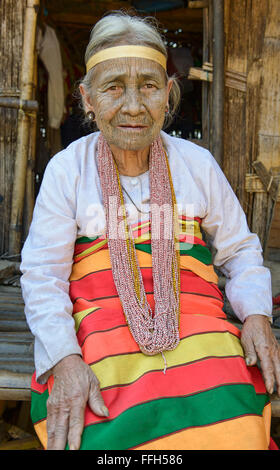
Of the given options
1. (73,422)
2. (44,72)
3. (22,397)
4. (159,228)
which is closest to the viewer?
(73,422)

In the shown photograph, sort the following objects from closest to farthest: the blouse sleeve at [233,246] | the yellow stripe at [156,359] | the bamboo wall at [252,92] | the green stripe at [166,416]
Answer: the green stripe at [166,416] < the yellow stripe at [156,359] < the blouse sleeve at [233,246] < the bamboo wall at [252,92]

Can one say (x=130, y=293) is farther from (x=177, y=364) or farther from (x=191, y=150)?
(x=191, y=150)

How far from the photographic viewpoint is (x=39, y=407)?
144 centimetres

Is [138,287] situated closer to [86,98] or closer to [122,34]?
[86,98]

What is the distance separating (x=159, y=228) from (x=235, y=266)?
0.37m

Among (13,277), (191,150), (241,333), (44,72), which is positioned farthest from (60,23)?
(241,333)

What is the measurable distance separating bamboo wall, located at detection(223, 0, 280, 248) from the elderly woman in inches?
74.2

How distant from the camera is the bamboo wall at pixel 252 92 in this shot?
11.4 feet

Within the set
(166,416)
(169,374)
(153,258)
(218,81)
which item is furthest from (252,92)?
(166,416)

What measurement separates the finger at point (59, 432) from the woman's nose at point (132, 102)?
1.04 metres

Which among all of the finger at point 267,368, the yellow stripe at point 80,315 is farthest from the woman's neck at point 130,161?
the finger at point 267,368

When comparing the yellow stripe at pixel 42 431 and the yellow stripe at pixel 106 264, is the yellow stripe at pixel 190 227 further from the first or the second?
the yellow stripe at pixel 42 431

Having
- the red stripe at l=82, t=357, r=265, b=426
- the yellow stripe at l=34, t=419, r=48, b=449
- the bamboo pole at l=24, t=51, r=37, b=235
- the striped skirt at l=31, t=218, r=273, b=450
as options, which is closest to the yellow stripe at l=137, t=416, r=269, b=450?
the striped skirt at l=31, t=218, r=273, b=450

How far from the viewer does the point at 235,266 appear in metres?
1.75
